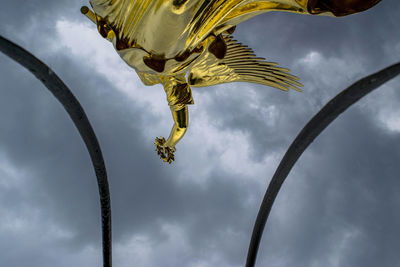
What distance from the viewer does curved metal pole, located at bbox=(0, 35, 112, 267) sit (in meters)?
1.94

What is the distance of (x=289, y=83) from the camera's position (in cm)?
354

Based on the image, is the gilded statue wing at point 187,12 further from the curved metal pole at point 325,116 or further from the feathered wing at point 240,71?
the curved metal pole at point 325,116

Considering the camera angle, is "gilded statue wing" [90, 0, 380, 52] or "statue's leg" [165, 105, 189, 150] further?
"statue's leg" [165, 105, 189, 150]

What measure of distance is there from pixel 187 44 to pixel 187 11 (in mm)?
267

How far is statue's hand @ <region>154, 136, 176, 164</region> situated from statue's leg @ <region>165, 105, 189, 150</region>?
0.13 feet

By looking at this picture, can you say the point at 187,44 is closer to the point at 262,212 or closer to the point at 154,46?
the point at 154,46

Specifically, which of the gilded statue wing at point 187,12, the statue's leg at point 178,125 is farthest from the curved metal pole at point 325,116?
the statue's leg at point 178,125

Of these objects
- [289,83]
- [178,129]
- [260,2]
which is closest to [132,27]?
[260,2]

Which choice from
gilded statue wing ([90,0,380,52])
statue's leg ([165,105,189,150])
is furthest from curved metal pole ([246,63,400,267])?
statue's leg ([165,105,189,150])

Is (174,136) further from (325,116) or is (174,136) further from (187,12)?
(325,116)

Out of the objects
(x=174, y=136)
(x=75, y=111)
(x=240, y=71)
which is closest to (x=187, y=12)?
(x=75, y=111)

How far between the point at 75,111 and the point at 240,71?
1.88 metres

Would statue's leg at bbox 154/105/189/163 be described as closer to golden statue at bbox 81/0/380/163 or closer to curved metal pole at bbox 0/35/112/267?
golden statue at bbox 81/0/380/163

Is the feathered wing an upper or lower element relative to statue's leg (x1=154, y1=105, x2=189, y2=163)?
upper
